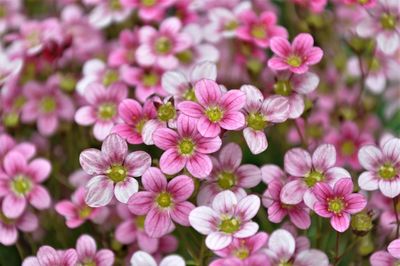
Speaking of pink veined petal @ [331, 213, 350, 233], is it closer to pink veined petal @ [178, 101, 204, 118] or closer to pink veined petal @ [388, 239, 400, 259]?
pink veined petal @ [388, 239, 400, 259]

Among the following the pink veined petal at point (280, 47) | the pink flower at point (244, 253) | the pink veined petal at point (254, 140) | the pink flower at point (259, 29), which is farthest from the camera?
the pink flower at point (259, 29)

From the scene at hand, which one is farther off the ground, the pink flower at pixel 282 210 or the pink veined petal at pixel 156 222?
the pink veined petal at pixel 156 222

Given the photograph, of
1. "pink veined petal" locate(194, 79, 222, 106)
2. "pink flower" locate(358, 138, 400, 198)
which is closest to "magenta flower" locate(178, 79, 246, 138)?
"pink veined petal" locate(194, 79, 222, 106)

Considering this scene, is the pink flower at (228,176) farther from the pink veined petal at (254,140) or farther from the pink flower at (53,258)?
the pink flower at (53,258)

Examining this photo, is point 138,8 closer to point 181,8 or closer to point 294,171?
point 181,8

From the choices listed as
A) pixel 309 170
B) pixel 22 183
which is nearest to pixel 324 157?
pixel 309 170

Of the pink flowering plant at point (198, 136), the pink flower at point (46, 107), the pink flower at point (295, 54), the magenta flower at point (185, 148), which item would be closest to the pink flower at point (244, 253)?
the pink flowering plant at point (198, 136)

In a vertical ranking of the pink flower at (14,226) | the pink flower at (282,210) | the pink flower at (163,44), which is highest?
the pink flower at (163,44)

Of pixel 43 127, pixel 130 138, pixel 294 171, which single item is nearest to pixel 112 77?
pixel 43 127
